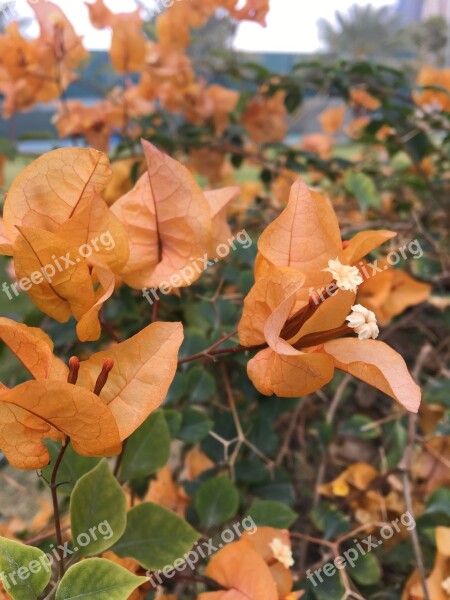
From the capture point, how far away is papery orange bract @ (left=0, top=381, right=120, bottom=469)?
0.23m

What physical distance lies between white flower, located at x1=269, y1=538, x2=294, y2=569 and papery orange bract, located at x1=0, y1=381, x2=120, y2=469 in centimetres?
17

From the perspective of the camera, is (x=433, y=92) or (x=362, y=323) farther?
(x=433, y=92)

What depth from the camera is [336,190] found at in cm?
116

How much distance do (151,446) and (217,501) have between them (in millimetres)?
92

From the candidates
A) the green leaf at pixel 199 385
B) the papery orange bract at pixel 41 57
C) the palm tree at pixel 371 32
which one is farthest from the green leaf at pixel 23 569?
the palm tree at pixel 371 32

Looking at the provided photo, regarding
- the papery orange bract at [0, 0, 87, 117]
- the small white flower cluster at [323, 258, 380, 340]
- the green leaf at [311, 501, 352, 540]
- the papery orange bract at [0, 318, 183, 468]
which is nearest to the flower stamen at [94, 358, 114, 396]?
the papery orange bract at [0, 318, 183, 468]

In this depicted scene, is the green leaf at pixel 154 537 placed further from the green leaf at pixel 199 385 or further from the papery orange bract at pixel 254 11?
the papery orange bract at pixel 254 11

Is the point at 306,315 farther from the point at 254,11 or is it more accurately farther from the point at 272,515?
the point at 254,11

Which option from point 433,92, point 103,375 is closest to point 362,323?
point 103,375

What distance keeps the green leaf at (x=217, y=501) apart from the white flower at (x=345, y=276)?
0.74 ft

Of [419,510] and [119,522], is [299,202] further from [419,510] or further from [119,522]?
[419,510]

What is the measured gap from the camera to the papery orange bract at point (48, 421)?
0.75 ft

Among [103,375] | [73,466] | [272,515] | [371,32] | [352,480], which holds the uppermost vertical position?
[103,375]

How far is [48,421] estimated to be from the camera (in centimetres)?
25
